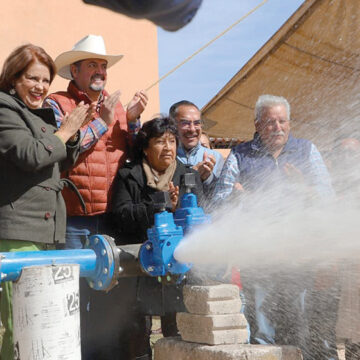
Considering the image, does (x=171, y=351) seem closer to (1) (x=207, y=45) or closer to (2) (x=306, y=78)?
(1) (x=207, y=45)

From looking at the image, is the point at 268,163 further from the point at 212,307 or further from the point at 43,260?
the point at 43,260

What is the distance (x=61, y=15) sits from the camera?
8469 millimetres

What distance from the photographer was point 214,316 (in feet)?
9.97

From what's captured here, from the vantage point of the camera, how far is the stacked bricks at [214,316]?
3.05m

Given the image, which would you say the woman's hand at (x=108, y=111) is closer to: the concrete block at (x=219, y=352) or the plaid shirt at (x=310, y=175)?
the plaid shirt at (x=310, y=175)

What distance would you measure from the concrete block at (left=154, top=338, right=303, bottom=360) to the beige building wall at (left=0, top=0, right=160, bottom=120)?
18.2 feet

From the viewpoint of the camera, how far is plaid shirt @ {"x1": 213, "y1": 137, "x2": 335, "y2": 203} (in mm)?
3704

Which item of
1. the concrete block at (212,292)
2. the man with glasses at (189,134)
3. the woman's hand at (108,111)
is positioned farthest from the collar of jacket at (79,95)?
the concrete block at (212,292)

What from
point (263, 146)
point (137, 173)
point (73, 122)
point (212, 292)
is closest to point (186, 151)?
point (263, 146)

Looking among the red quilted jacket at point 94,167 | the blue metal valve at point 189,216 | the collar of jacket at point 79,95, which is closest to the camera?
the blue metal valve at point 189,216

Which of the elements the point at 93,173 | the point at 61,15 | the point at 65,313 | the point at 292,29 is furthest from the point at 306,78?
the point at 65,313

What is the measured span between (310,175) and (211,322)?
130 centimetres

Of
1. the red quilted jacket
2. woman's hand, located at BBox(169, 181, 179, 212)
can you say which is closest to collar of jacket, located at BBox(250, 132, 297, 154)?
woman's hand, located at BBox(169, 181, 179, 212)

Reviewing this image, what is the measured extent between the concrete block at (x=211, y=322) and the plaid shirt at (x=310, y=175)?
94cm
